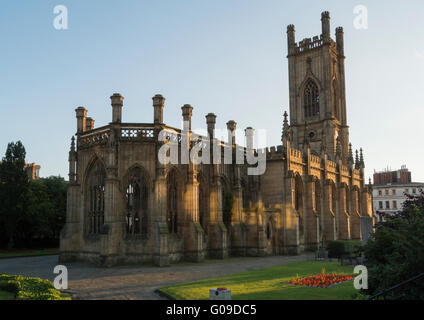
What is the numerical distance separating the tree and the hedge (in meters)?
29.8

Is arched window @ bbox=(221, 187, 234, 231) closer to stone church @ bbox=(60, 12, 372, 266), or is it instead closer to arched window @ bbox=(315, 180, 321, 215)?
stone church @ bbox=(60, 12, 372, 266)

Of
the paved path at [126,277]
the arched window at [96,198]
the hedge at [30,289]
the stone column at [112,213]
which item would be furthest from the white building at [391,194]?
the hedge at [30,289]

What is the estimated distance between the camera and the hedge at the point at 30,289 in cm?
1312

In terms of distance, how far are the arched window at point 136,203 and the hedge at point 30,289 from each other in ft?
37.2

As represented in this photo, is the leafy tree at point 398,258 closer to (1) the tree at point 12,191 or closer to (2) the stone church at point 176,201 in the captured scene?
(2) the stone church at point 176,201

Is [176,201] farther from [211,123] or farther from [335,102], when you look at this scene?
[335,102]

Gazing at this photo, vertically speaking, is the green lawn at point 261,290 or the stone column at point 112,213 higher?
the stone column at point 112,213

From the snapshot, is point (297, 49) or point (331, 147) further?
point (297, 49)

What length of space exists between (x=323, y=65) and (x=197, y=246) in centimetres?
3957

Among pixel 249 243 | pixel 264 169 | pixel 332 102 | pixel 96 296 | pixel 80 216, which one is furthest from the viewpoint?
pixel 332 102

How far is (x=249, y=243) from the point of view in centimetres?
3559

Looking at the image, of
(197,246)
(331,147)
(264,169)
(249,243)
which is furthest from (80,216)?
(331,147)

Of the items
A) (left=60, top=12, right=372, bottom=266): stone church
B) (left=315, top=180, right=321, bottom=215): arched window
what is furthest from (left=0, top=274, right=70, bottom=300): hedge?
(left=315, top=180, right=321, bottom=215): arched window

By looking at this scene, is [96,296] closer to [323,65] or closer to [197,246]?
[197,246]
